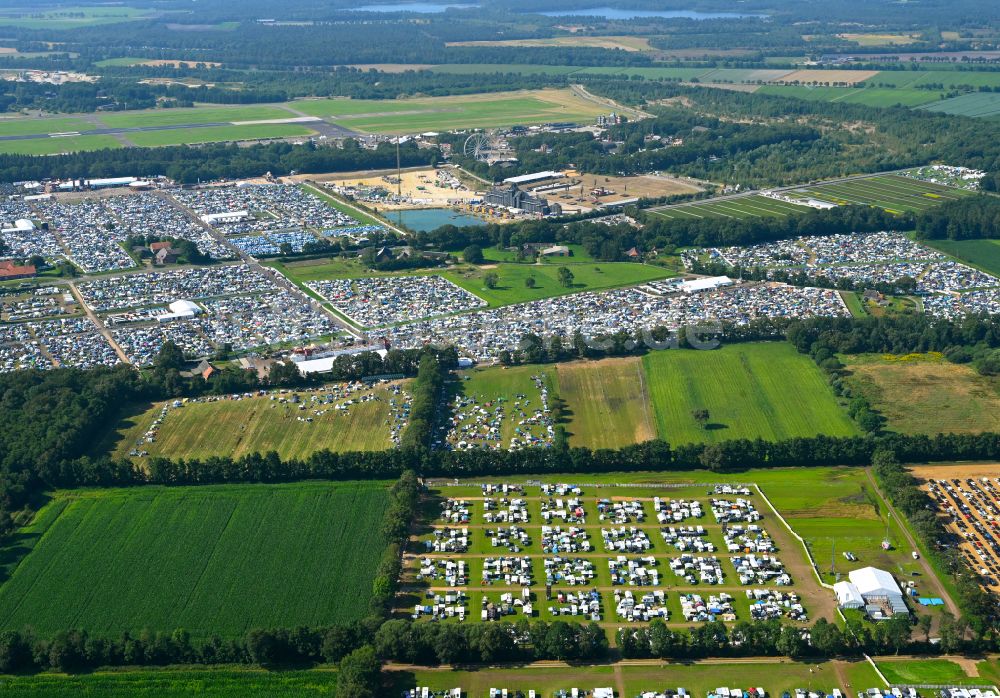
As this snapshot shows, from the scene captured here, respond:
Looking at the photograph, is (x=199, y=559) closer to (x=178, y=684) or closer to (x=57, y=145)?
(x=178, y=684)

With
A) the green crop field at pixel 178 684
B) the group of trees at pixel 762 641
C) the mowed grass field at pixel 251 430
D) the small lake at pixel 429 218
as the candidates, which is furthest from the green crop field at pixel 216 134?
the group of trees at pixel 762 641

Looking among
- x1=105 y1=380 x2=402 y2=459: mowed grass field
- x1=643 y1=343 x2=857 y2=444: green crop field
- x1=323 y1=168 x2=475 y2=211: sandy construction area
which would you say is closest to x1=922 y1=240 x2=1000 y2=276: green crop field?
x1=643 y1=343 x2=857 y2=444: green crop field

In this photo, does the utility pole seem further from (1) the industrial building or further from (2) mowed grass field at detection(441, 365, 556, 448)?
(2) mowed grass field at detection(441, 365, 556, 448)

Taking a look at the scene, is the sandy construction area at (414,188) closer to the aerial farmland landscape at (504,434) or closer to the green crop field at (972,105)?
the aerial farmland landscape at (504,434)

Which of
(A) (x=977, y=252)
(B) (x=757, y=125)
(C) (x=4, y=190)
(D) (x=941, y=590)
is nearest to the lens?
(D) (x=941, y=590)

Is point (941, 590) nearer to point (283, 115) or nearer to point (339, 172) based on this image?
point (339, 172)

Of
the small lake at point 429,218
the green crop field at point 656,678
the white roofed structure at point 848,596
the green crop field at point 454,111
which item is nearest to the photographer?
the green crop field at point 656,678

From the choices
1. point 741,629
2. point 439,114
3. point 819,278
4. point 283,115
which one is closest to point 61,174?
point 283,115
